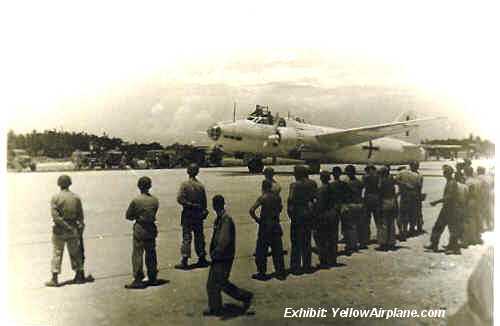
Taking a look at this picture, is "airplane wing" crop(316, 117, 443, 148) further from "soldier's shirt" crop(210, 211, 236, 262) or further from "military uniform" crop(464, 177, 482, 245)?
"soldier's shirt" crop(210, 211, 236, 262)

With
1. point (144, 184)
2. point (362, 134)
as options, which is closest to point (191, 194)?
point (144, 184)

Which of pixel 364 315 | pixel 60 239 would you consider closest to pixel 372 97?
pixel 364 315

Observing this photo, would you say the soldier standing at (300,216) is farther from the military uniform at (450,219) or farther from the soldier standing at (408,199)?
the military uniform at (450,219)

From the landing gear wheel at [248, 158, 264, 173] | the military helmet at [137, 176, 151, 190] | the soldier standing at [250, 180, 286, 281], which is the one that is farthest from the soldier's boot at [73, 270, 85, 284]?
the landing gear wheel at [248, 158, 264, 173]

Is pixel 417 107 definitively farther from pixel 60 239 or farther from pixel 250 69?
pixel 60 239

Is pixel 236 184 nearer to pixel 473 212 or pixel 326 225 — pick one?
pixel 326 225

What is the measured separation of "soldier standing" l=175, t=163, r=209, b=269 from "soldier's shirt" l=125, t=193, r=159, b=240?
0.90 feet

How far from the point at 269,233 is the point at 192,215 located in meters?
A: 0.65

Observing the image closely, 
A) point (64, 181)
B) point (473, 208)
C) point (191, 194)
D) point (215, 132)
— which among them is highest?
point (215, 132)

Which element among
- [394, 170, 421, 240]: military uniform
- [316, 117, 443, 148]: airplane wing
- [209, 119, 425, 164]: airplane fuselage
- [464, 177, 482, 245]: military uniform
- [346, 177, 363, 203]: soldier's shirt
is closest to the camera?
[346, 177, 363, 203]: soldier's shirt

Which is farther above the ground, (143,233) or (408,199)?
(408,199)

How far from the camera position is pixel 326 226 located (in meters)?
3.79

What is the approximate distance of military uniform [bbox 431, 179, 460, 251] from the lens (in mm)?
4113

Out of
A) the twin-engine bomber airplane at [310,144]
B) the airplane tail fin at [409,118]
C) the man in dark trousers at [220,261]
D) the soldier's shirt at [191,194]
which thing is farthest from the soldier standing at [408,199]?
the soldier's shirt at [191,194]
